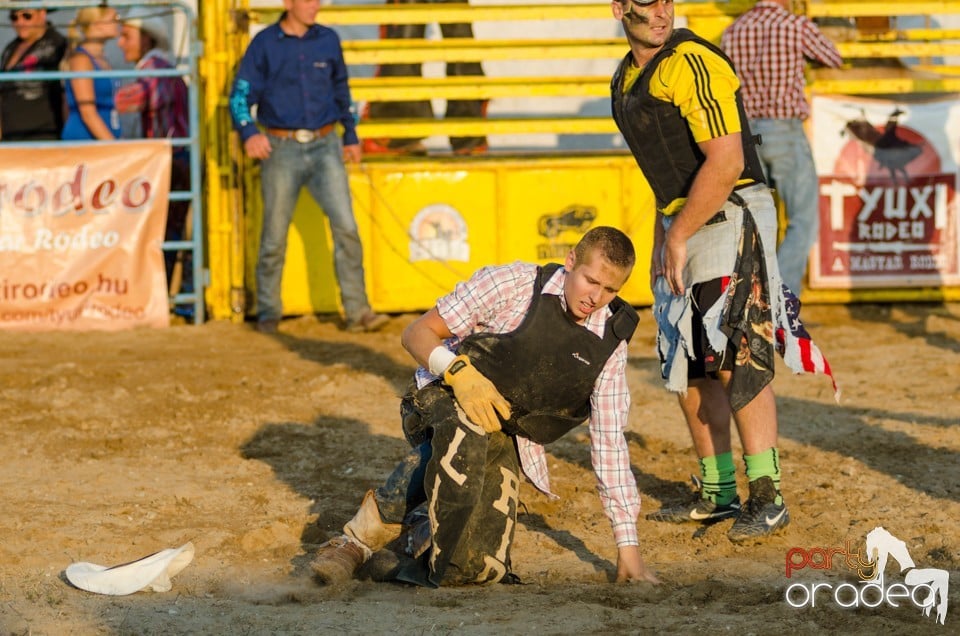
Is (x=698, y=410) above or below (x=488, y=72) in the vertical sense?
below

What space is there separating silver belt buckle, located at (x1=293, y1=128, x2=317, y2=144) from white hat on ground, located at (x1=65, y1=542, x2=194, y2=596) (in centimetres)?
497

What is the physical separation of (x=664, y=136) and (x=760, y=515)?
1.46m

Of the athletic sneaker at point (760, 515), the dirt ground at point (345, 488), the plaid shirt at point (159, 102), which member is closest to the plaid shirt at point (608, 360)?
the dirt ground at point (345, 488)

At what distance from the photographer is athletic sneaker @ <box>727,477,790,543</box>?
539 centimetres

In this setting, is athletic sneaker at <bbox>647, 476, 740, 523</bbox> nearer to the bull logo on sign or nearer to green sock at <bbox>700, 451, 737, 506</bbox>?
green sock at <bbox>700, 451, 737, 506</bbox>

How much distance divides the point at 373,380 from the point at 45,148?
320 cm

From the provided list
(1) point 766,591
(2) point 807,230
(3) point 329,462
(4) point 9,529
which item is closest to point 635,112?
(1) point 766,591

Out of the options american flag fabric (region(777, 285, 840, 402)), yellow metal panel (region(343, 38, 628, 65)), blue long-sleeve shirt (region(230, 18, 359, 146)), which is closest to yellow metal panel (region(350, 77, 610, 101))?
yellow metal panel (region(343, 38, 628, 65))

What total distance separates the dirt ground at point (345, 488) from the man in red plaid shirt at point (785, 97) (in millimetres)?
710

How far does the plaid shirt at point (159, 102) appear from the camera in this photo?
10500 mm

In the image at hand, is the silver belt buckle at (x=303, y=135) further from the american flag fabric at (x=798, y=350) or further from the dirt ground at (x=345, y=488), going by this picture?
the american flag fabric at (x=798, y=350)

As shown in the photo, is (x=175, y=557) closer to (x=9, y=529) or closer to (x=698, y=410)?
(x=9, y=529)

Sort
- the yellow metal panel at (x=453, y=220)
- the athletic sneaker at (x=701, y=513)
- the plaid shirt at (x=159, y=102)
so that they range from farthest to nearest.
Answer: the plaid shirt at (x=159, y=102), the yellow metal panel at (x=453, y=220), the athletic sneaker at (x=701, y=513)

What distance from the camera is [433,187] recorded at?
1008cm
